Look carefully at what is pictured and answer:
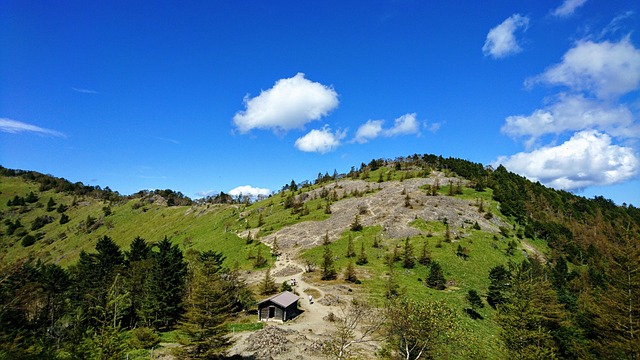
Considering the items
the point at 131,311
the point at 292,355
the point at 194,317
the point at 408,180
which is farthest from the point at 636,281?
the point at 408,180

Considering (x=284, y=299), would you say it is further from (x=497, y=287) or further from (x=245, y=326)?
(x=497, y=287)

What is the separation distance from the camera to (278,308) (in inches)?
2413

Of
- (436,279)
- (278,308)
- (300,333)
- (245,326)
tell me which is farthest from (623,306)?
(245,326)

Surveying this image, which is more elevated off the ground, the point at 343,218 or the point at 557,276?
the point at 343,218

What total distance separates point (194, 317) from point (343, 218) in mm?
100247

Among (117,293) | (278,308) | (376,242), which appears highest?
(376,242)

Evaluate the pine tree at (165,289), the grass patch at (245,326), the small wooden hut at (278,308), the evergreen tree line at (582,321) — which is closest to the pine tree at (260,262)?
the pine tree at (165,289)

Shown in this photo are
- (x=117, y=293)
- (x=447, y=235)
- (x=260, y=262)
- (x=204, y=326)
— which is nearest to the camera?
(x=204, y=326)

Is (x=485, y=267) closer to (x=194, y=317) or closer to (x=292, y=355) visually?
(x=292, y=355)

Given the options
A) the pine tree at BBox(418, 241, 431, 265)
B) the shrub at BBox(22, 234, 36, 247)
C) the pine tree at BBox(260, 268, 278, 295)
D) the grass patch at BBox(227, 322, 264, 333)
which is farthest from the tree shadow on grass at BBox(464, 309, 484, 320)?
the shrub at BBox(22, 234, 36, 247)

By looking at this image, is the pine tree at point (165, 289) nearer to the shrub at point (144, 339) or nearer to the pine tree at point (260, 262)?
the shrub at point (144, 339)

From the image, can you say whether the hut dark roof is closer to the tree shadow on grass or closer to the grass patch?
the grass patch

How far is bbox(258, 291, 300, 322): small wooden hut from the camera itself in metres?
60.6

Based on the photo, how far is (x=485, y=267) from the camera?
93.7 m
